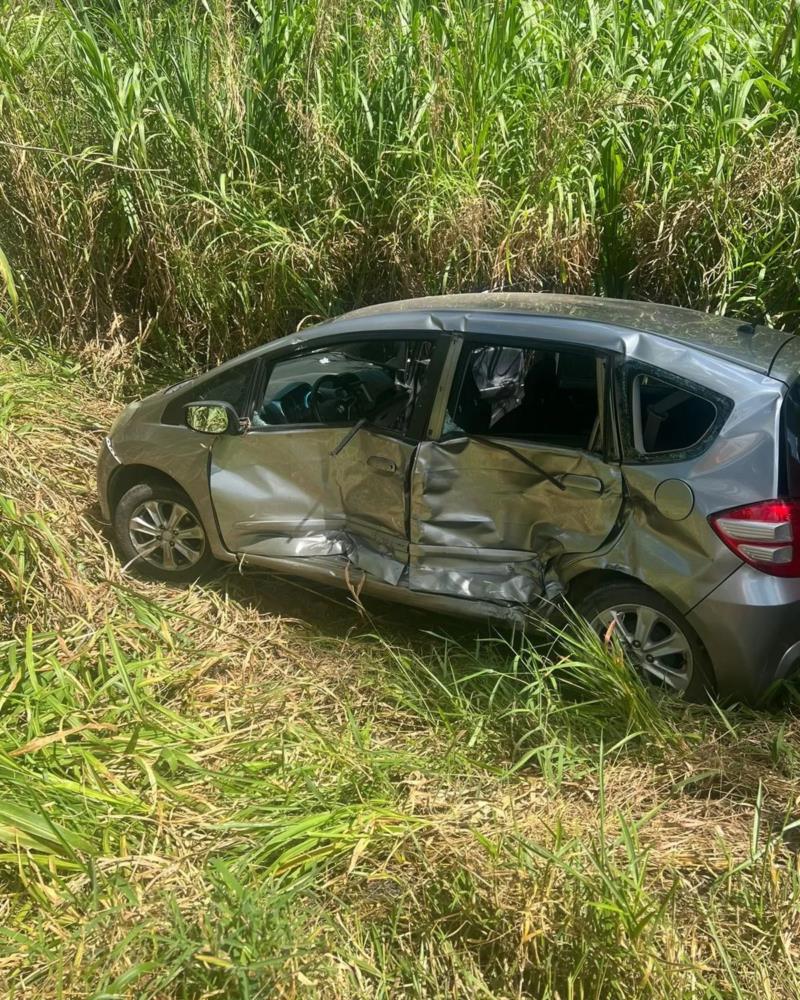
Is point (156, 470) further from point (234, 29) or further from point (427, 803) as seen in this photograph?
point (234, 29)

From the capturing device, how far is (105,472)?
5.15 meters

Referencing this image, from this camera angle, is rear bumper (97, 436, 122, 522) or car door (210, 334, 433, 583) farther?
rear bumper (97, 436, 122, 522)

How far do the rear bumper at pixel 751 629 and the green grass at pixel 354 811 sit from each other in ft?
0.55

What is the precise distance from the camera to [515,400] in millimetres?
4090

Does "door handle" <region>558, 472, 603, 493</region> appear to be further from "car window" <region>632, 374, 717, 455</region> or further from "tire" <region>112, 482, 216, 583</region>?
"tire" <region>112, 482, 216, 583</region>

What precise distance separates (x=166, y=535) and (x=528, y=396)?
2047mm

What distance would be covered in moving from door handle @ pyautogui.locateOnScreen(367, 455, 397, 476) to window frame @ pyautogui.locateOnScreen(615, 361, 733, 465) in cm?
102

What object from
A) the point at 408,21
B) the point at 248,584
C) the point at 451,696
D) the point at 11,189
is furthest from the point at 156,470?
the point at 408,21

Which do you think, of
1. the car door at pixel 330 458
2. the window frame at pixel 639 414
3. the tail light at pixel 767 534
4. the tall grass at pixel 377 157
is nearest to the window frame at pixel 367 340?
the car door at pixel 330 458

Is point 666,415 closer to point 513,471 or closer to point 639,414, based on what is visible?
point 639,414

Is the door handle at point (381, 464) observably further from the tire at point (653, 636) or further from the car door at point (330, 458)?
the tire at point (653, 636)

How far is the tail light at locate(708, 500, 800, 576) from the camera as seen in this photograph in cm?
342

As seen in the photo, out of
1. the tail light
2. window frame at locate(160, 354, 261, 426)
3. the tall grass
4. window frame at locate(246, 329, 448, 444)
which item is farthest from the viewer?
the tall grass

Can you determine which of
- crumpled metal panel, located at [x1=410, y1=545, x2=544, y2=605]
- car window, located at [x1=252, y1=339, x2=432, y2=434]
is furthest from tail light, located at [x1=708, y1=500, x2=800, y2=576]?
car window, located at [x1=252, y1=339, x2=432, y2=434]
